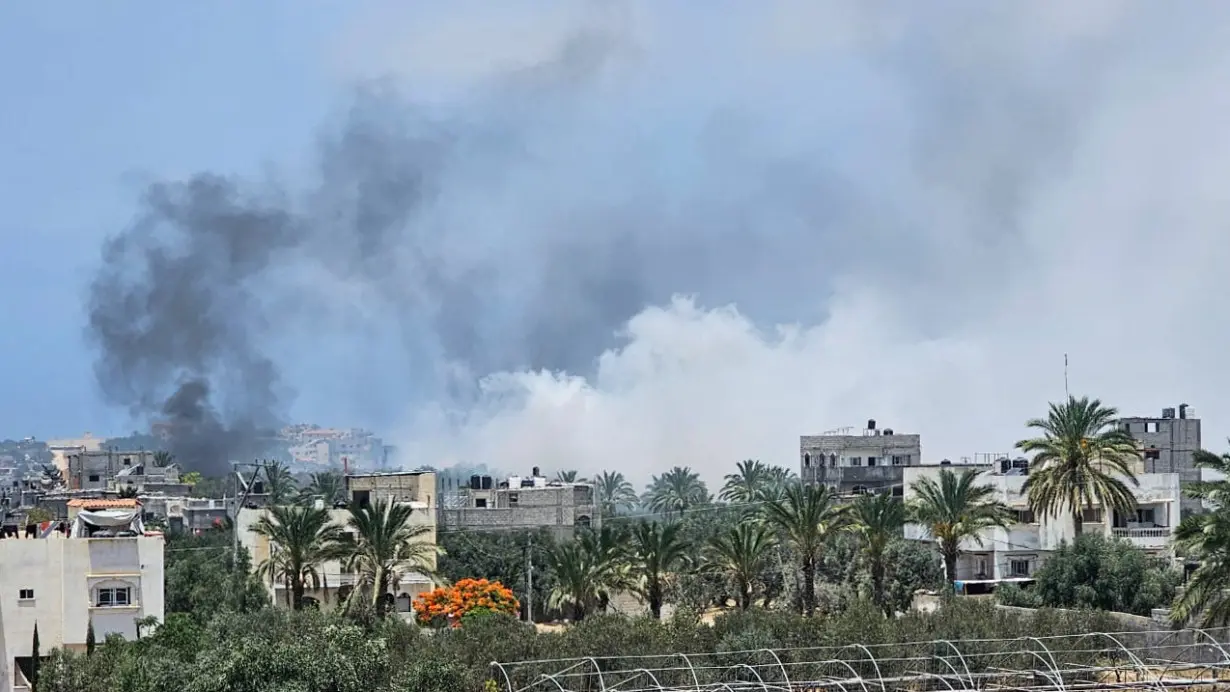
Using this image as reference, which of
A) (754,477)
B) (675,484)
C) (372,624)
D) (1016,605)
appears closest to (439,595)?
(372,624)

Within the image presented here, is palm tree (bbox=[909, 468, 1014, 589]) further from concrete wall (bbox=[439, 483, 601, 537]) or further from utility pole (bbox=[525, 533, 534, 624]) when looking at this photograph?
concrete wall (bbox=[439, 483, 601, 537])

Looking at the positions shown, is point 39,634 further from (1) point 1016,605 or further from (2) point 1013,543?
(2) point 1013,543

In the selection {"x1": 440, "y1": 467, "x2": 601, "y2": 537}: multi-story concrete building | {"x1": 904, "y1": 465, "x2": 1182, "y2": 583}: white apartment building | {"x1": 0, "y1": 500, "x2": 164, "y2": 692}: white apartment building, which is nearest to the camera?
{"x1": 0, "y1": 500, "x2": 164, "y2": 692}: white apartment building

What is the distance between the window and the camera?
55312mm

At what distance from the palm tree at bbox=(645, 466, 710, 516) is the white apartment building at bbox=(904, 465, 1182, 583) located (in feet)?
183

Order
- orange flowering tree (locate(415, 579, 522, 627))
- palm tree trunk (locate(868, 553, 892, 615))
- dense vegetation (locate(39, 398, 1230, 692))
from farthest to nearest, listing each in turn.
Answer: orange flowering tree (locate(415, 579, 522, 627)), palm tree trunk (locate(868, 553, 892, 615)), dense vegetation (locate(39, 398, 1230, 692))

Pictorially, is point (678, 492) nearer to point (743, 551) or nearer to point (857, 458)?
point (857, 458)

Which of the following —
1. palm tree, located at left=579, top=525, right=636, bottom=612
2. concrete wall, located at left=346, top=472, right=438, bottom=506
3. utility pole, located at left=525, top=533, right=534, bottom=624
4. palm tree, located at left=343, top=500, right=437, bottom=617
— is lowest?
utility pole, located at left=525, top=533, right=534, bottom=624

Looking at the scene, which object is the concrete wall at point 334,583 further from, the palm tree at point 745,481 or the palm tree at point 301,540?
the palm tree at point 745,481

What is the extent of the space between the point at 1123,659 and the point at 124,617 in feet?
111

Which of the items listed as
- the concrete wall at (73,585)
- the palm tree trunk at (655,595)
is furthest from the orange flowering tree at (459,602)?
the concrete wall at (73,585)

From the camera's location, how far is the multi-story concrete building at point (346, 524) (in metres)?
71.9

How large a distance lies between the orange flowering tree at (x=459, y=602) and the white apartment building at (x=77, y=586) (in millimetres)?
10739

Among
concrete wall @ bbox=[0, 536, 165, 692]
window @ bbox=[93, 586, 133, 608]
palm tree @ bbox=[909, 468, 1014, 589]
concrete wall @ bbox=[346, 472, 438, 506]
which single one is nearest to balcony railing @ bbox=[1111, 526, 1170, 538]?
palm tree @ bbox=[909, 468, 1014, 589]
